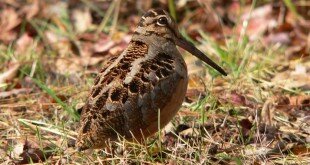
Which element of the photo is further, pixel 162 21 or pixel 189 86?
pixel 189 86

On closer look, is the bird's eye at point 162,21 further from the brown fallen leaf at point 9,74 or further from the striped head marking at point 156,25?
the brown fallen leaf at point 9,74

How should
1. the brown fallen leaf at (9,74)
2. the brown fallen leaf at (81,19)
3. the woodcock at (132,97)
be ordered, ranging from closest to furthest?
the woodcock at (132,97) → the brown fallen leaf at (9,74) → the brown fallen leaf at (81,19)

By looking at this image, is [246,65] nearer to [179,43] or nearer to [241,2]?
[179,43]

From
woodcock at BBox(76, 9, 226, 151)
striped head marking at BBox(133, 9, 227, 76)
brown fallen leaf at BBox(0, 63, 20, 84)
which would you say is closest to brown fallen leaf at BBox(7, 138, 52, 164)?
woodcock at BBox(76, 9, 226, 151)

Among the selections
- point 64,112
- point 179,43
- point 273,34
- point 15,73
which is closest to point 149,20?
point 179,43

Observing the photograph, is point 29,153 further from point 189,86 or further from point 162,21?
point 189,86

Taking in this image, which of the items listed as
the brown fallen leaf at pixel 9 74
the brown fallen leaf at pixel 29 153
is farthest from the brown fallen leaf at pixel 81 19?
the brown fallen leaf at pixel 29 153

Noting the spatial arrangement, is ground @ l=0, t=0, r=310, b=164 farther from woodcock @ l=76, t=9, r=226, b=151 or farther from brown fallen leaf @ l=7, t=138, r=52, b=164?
woodcock @ l=76, t=9, r=226, b=151

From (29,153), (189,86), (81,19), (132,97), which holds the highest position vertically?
(132,97)

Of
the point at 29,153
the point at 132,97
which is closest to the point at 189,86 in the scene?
the point at 29,153

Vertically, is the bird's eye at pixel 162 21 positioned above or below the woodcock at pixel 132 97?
above
